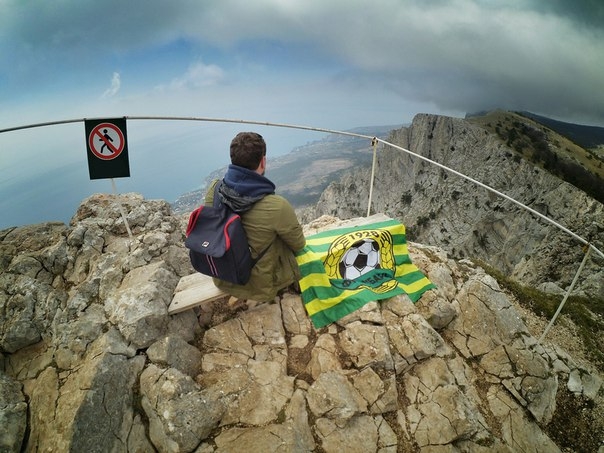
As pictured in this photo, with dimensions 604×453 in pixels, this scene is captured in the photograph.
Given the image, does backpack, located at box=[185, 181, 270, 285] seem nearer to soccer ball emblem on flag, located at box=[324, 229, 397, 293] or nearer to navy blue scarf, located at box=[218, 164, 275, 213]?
navy blue scarf, located at box=[218, 164, 275, 213]

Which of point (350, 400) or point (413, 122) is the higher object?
point (413, 122)

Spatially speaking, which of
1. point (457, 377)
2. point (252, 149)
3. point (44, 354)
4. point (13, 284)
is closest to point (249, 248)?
point (252, 149)

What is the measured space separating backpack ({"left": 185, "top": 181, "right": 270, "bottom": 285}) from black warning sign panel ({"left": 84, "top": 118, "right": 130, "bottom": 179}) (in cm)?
240

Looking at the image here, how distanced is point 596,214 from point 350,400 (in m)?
53.8

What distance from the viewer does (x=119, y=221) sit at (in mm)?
6945

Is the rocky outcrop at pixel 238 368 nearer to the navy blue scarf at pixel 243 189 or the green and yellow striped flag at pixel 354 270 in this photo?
the green and yellow striped flag at pixel 354 270

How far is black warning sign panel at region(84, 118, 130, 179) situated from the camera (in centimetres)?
552

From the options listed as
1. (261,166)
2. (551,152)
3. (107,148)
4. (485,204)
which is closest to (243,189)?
(261,166)

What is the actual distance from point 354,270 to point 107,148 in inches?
226

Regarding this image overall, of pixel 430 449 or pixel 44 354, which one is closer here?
pixel 430 449

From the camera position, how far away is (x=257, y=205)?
465 cm

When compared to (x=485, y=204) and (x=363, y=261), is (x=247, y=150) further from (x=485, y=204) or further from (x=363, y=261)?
(x=485, y=204)

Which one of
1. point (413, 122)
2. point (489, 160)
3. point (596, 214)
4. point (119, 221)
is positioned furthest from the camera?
point (413, 122)

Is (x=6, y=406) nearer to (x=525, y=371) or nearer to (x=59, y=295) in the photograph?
(x=59, y=295)
